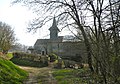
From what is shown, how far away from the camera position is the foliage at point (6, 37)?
51.4m

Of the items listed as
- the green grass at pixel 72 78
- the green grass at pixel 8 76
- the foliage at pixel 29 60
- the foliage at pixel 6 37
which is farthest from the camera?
the foliage at pixel 6 37

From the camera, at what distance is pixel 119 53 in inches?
357

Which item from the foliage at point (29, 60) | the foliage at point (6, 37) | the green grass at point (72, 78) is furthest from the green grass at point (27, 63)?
the green grass at point (72, 78)

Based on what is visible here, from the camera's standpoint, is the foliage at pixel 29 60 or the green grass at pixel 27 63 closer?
the green grass at pixel 27 63

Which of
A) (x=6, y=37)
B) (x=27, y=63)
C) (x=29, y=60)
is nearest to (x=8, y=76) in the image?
(x=27, y=63)

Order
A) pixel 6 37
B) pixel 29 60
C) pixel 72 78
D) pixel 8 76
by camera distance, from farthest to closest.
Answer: pixel 6 37, pixel 29 60, pixel 72 78, pixel 8 76

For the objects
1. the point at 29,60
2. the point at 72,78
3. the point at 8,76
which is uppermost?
the point at 8,76

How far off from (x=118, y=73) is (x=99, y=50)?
1.78m

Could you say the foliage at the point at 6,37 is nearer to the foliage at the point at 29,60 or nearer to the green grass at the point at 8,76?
the foliage at the point at 29,60

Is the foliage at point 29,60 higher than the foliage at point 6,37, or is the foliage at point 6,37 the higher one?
the foliage at point 6,37

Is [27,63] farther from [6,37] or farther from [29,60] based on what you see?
[6,37]

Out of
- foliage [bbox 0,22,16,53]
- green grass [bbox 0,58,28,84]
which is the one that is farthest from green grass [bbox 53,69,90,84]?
foliage [bbox 0,22,16,53]

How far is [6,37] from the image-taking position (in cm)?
5447

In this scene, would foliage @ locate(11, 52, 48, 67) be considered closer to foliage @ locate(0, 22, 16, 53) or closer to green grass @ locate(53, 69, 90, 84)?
foliage @ locate(0, 22, 16, 53)
